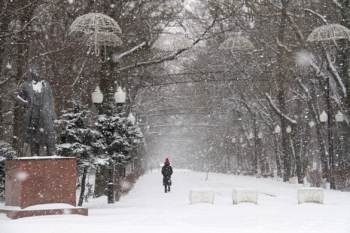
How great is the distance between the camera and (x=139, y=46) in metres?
Result: 25.1

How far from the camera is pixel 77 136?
1997cm

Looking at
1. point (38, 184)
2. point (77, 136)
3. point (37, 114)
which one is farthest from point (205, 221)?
point (77, 136)

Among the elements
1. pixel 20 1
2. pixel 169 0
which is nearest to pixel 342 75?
pixel 169 0

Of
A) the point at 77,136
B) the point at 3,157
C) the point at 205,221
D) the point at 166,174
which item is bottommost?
the point at 205,221

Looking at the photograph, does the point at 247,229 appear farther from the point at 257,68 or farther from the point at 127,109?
the point at 257,68

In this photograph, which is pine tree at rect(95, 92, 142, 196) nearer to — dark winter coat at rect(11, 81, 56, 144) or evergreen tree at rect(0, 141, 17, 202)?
evergreen tree at rect(0, 141, 17, 202)

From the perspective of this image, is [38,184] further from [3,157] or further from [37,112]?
[3,157]

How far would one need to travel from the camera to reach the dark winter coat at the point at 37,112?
13516 millimetres

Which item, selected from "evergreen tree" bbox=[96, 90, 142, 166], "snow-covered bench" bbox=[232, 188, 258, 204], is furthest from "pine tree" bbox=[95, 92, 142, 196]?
"snow-covered bench" bbox=[232, 188, 258, 204]

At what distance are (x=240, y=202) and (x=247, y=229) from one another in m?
7.60

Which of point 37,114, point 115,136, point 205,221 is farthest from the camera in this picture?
point 115,136

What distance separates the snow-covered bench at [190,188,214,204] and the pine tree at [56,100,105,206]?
413cm

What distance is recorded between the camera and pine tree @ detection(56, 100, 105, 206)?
65.0ft

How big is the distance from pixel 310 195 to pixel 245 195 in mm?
2399
